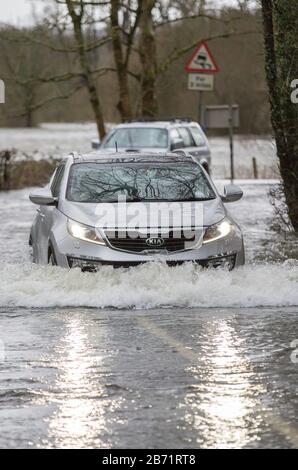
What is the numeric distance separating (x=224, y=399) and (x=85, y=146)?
204ft

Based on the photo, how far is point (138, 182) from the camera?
42.7 ft

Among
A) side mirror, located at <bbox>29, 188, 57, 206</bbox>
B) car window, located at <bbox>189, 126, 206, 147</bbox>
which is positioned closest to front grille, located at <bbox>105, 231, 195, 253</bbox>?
side mirror, located at <bbox>29, 188, 57, 206</bbox>

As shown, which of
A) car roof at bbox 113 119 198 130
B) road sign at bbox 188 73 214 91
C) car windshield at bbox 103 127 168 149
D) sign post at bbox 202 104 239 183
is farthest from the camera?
sign post at bbox 202 104 239 183

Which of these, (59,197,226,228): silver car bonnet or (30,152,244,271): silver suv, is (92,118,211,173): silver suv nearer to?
(30,152,244,271): silver suv

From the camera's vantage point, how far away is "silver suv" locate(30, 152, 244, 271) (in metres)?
11.7

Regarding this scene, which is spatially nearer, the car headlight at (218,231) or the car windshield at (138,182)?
the car headlight at (218,231)

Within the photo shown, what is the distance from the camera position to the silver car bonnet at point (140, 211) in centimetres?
1191

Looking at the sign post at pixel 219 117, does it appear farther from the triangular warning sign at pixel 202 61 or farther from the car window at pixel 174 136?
the car window at pixel 174 136

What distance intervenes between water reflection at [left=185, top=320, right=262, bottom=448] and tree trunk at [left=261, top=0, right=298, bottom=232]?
8.01m

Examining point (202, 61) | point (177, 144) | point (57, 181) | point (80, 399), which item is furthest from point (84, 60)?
point (80, 399)

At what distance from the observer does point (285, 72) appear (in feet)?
54.9

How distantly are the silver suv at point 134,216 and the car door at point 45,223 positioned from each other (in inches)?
0.4

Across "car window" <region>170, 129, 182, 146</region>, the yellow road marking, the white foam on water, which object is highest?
the yellow road marking

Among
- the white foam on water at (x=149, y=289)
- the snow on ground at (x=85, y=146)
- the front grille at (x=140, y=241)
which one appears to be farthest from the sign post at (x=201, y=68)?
the white foam on water at (x=149, y=289)
